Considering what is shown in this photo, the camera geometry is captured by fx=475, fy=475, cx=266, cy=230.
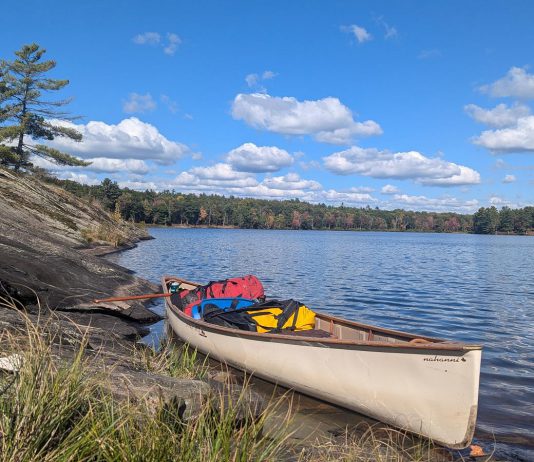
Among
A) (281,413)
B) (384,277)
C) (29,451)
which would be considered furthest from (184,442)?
(384,277)

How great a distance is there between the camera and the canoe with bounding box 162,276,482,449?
5.75 m

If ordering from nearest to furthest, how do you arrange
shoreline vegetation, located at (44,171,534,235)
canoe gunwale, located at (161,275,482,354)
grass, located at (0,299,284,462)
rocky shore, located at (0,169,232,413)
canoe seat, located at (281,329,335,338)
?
grass, located at (0,299,284,462)
rocky shore, located at (0,169,232,413)
canoe gunwale, located at (161,275,482,354)
canoe seat, located at (281,329,335,338)
shoreline vegetation, located at (44,171,534,235)

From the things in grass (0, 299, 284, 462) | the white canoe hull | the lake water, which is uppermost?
grass (0, 299, 284, 462)

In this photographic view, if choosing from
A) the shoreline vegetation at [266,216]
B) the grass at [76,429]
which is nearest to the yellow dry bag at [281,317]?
the grass at [76,429]

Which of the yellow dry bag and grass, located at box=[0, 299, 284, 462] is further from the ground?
grass, located at box=[0, 299, 284, 462]

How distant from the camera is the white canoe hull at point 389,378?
5.75 m

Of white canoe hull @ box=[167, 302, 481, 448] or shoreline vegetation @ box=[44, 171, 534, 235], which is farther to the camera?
shoreline vegetation @ box=[44, 171, 534, 235]

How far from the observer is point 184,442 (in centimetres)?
336

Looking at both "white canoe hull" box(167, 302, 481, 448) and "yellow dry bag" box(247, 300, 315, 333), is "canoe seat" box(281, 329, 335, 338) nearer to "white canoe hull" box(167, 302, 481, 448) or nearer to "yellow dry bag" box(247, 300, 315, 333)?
"yellow dry bag" box(247, 300, 315, 333)

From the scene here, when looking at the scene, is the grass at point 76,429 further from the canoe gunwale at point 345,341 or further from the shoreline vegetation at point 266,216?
the shoreline vegetation at point 266,216

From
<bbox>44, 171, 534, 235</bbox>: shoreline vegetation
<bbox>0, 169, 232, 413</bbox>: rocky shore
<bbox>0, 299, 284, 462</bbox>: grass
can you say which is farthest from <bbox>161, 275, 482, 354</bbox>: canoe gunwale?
<bbox>44, 171, 534, 235</bbox>: shoreline vegetation

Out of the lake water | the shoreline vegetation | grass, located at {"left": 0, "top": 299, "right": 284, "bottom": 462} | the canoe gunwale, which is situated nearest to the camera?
grass, located at {"left": 0, "top": 299, "right": 284, "bottom": 462}

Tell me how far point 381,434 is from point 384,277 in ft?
68.0

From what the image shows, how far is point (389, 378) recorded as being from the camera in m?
6.34
